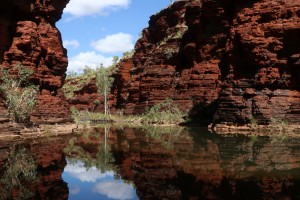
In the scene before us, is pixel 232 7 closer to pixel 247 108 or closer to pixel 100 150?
pixel 247 108

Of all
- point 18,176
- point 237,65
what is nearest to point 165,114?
point 237,65

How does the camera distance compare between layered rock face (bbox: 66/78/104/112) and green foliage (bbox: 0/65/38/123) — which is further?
layered rock face (bbox: 66/78/104/112)

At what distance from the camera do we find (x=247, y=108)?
41281mm

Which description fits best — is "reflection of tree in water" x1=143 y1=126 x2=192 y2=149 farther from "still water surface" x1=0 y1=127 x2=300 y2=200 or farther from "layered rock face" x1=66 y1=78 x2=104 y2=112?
"layered rock face" x1=66 y1=78 x2=104 y2=112

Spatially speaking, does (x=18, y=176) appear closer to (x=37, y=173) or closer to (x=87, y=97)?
(x=37, y=173)

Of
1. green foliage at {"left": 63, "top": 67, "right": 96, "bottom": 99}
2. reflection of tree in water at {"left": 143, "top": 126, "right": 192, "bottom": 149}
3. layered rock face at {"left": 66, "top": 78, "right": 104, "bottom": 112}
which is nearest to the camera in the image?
reflection of tree in water at {"left": 143, "top": 126, "right": 192, "bottom": 149}

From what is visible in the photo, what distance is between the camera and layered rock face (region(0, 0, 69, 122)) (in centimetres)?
4444

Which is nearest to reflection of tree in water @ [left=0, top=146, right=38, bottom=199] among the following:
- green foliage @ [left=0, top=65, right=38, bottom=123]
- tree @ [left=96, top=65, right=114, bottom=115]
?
green foliage @ [left=0, top=65, right=38, bottom=123]

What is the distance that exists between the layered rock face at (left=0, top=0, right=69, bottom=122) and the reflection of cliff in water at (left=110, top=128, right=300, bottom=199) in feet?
92.4

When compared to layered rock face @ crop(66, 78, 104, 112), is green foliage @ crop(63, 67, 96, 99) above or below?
above

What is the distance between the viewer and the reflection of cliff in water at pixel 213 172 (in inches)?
448

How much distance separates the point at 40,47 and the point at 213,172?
3987 centimetres

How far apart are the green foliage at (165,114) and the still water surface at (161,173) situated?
38033 millimetres

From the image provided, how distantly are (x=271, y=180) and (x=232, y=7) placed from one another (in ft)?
148
